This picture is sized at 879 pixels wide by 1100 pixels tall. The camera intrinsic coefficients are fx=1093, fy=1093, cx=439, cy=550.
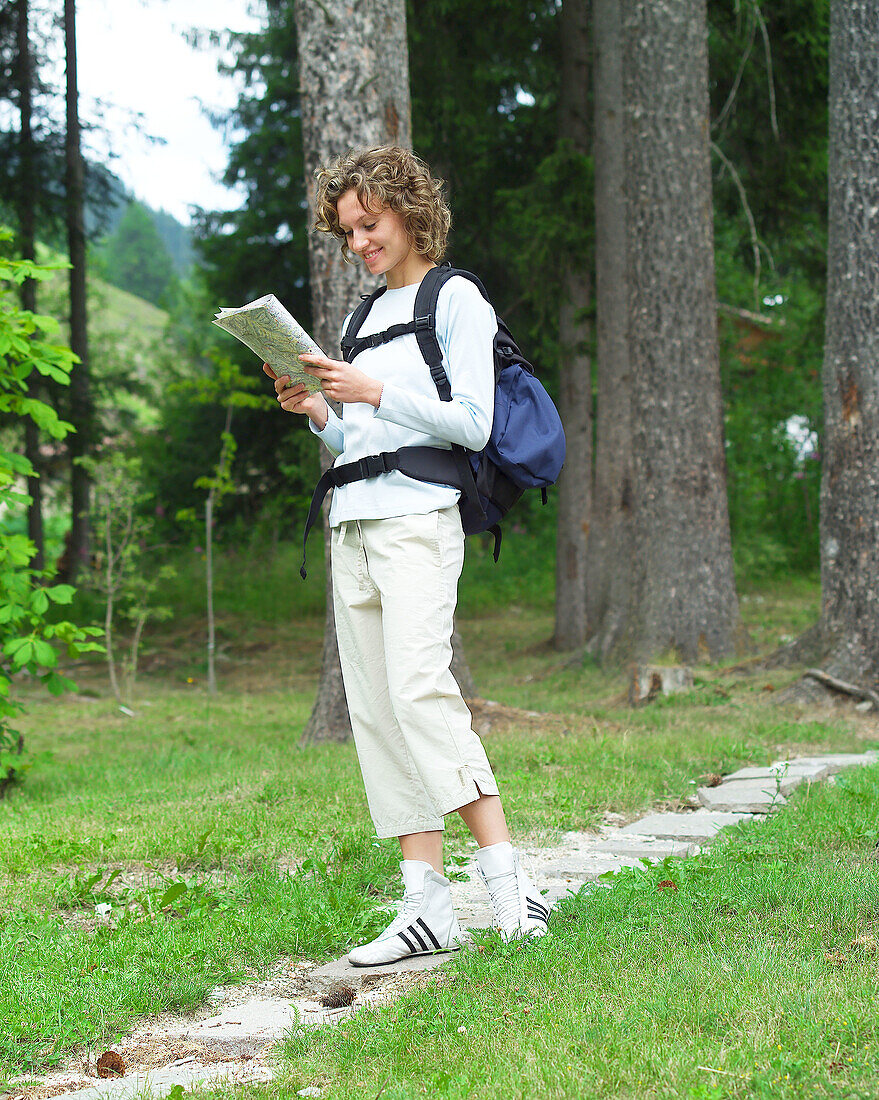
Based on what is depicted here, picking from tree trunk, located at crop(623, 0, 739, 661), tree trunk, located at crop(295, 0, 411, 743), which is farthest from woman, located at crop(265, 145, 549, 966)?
tree trunk, located at crop(623, 0, 739, 661)

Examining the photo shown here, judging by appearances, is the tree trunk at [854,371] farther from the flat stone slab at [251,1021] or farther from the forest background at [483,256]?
the flat stone slab at [251,1021]

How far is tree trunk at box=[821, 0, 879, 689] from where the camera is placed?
6.66 metres

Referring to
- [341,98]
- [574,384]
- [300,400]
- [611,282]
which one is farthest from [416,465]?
[574,384]

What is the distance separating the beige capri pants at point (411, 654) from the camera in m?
2.81

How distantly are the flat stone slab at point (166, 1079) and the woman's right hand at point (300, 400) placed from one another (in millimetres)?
1575

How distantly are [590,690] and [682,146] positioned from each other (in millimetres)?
4281

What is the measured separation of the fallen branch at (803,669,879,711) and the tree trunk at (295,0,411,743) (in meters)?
2.87

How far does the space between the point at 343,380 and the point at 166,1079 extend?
1636mm

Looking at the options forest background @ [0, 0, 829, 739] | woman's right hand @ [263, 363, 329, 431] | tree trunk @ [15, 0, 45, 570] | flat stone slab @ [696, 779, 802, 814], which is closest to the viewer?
woman's right hand @ [263, 363, 329, 431]

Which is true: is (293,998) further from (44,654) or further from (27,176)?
(27,176)

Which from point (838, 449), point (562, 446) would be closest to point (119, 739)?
point (838, 449)

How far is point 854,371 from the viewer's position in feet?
22.2

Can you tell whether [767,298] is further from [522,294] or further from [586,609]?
[586,609]

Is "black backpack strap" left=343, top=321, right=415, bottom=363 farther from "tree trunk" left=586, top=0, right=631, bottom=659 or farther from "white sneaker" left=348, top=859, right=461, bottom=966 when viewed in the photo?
"tree trunk" left=586, top=0, right=631, bottom=659
